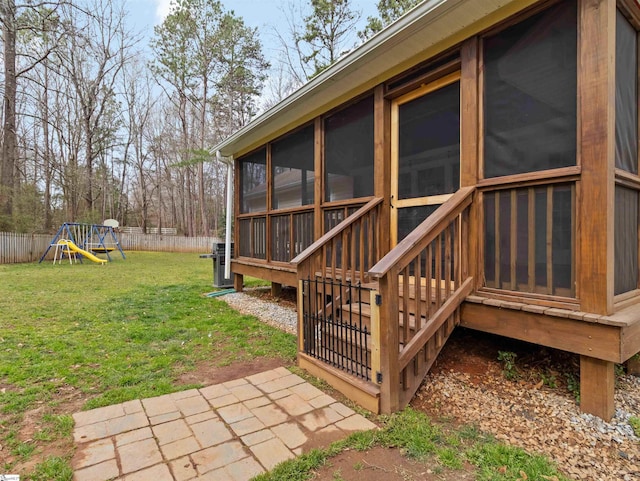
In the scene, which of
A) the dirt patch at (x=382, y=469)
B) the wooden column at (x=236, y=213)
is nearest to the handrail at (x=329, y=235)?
the dirt patch at (x=382, y=469)

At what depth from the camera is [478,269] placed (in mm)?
2852

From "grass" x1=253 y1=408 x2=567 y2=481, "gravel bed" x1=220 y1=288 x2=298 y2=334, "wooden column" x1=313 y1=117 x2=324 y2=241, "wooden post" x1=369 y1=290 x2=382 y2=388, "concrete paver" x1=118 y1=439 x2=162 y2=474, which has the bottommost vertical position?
"concrete paver" x1=118 y1=439 x2=162 y2=474

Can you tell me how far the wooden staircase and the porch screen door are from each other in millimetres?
482

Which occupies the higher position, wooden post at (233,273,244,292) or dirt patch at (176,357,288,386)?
wooden post at (233,273,244,292)

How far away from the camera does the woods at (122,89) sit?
13148 millimetres

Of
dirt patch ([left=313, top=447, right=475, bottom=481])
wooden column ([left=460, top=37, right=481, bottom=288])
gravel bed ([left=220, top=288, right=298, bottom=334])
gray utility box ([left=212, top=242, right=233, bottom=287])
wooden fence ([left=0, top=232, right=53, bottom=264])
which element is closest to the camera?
A: dirt patch ([left=313, top=447, right=475, bottom=481])

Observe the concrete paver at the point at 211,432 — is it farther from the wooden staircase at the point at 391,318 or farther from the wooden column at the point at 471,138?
the wooden column at the point at 471,138

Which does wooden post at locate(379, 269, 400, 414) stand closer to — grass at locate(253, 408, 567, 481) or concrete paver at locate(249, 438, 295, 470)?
grass at locate(253, 408, 567, 481)

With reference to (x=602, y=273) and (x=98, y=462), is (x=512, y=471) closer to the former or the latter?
(x=602, y=273)

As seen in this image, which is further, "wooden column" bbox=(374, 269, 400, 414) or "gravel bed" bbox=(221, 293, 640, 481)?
"wooden column" bbox=(374, 269, 400, 414)

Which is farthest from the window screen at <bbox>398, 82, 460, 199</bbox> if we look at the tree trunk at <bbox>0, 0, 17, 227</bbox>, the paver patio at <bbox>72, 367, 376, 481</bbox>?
the tree trunk at <bbox>0, 0, 17, 227</bbox>

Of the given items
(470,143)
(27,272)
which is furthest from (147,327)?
(27,272)

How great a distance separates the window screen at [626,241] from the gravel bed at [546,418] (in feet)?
2.77

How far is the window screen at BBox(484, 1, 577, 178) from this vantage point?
7.96ft
